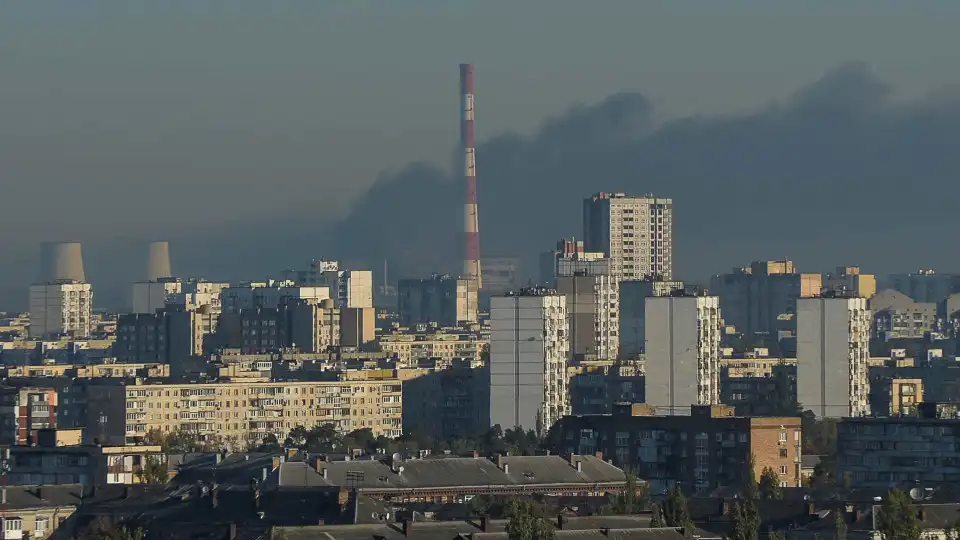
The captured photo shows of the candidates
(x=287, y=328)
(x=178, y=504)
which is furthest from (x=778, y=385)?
(x=178, y=504)

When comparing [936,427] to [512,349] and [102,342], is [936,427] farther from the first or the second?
[102,342]

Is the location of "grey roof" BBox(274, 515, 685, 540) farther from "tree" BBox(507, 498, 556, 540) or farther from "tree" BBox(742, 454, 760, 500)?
"tree" BBox(742, 454, 760, 500)

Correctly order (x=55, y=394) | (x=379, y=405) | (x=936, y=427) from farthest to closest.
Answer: (x=379, y=405), (x=55, y=394), (x=936, y=427)

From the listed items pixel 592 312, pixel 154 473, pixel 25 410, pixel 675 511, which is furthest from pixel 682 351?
pixel 675 511

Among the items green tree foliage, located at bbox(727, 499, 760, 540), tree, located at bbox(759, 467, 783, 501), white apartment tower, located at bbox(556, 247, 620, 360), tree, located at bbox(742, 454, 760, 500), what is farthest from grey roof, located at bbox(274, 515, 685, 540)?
white apartment tower, located at bbox(556, 247, 620, 360)

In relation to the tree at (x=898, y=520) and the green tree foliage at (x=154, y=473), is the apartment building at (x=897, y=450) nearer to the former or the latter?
the green tree foliage at (x=154, y=473)

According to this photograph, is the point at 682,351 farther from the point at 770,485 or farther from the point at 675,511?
the point at 675,511
